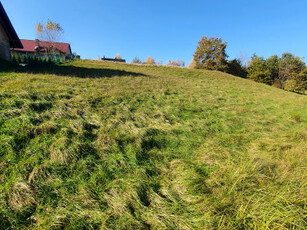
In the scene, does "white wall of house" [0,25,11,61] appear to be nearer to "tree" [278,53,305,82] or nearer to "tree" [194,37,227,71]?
"tree" [194,37,227,71]

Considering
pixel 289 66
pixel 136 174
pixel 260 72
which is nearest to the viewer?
→ pixel 136 174

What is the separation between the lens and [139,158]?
2.76 metres

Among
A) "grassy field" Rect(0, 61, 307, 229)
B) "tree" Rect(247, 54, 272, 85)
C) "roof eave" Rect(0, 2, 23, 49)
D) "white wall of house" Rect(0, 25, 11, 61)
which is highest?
"tree" Rect(247, 54, 272, 85)

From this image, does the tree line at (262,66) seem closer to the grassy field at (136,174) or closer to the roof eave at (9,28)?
the grassy field at (136,174)

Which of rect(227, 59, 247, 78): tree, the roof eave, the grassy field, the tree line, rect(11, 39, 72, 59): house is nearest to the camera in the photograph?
the grassy field

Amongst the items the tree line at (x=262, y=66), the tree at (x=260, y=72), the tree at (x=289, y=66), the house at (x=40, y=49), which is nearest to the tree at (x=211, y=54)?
the tree line at (x=262, y=66)

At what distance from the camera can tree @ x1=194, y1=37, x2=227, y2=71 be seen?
3072cm

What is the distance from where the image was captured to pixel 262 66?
2692 cm

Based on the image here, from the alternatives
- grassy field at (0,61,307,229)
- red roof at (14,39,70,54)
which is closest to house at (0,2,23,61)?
grassy field at (0,61,307,229)

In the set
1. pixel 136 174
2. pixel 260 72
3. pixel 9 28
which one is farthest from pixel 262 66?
pixel 9 28

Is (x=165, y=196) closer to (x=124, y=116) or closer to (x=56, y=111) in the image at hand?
(x=124, y=116)

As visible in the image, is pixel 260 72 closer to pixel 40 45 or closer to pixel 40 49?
pixel 40 45

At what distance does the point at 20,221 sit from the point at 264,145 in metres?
5.03

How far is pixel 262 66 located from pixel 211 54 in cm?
1076
